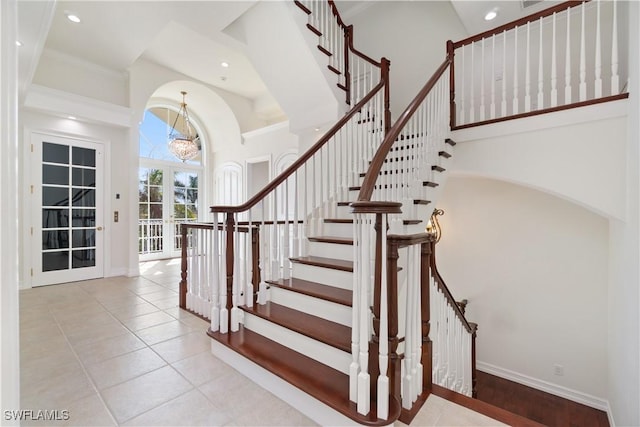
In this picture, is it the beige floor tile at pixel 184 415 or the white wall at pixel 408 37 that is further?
the white wall at pixel 408 37

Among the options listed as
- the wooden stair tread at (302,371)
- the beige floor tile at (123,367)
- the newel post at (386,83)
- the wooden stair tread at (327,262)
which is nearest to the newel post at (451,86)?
the newel post at (386,83)

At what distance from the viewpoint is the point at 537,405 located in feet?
11.1

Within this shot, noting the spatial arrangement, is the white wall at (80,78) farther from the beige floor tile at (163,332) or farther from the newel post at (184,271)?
the beige floor tile at (163,332)

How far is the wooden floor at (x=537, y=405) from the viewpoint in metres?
3.13

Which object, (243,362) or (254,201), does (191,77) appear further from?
(243,362)

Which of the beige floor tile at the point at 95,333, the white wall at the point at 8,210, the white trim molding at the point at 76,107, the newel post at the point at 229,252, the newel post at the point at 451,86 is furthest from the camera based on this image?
the white trim molding at the point at 76,107

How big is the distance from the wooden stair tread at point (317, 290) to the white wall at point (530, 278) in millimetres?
2924

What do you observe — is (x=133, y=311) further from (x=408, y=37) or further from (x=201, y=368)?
(x=408, y=37)

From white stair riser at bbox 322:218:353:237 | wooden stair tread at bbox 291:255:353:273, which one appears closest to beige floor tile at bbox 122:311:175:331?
wooden stair tread at bbox 291:255:353:273

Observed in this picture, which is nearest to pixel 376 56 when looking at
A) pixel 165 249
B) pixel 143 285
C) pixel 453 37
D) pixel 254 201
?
pixel 453 37

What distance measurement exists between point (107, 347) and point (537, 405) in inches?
182

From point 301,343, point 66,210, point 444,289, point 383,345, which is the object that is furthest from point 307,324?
point 66,210

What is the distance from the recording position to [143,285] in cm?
433

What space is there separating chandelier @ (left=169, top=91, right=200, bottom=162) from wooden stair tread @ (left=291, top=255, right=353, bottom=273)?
412 cm
